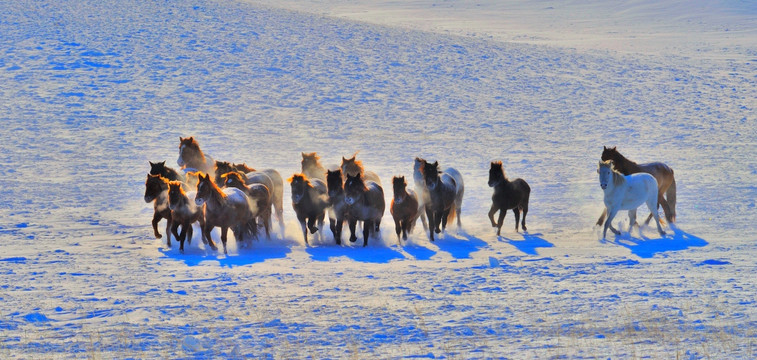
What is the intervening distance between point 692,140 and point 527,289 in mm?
13834

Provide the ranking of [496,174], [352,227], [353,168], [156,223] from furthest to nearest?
[353,168], [496,174], [352,227], [156,223]

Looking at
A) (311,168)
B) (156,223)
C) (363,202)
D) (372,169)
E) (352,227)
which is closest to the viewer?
(363,202)

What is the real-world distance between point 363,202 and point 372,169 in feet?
22.9

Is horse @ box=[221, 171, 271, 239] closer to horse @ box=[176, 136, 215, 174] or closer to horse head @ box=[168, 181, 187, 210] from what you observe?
horse head @ box=[168, 181, 187, 210]

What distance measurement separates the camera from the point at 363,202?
11.9 metres

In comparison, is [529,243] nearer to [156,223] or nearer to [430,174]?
[430,174]

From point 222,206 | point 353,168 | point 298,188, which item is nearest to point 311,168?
point 353,168

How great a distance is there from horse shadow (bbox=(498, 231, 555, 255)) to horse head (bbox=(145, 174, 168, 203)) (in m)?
4.59

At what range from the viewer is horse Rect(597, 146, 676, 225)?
45.0 ft

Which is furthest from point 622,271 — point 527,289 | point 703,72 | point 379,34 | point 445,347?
point 379,34

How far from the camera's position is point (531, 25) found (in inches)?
1889

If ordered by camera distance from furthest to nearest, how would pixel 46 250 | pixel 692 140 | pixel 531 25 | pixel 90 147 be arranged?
pixel 531 25
pixel 692 140
pixel 90 147
pixel 46 250

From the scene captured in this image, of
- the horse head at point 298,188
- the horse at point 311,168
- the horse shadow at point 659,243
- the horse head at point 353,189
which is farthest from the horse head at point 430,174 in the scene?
the horse shadow at point 659,243

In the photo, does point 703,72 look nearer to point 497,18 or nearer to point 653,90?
point 653,90
